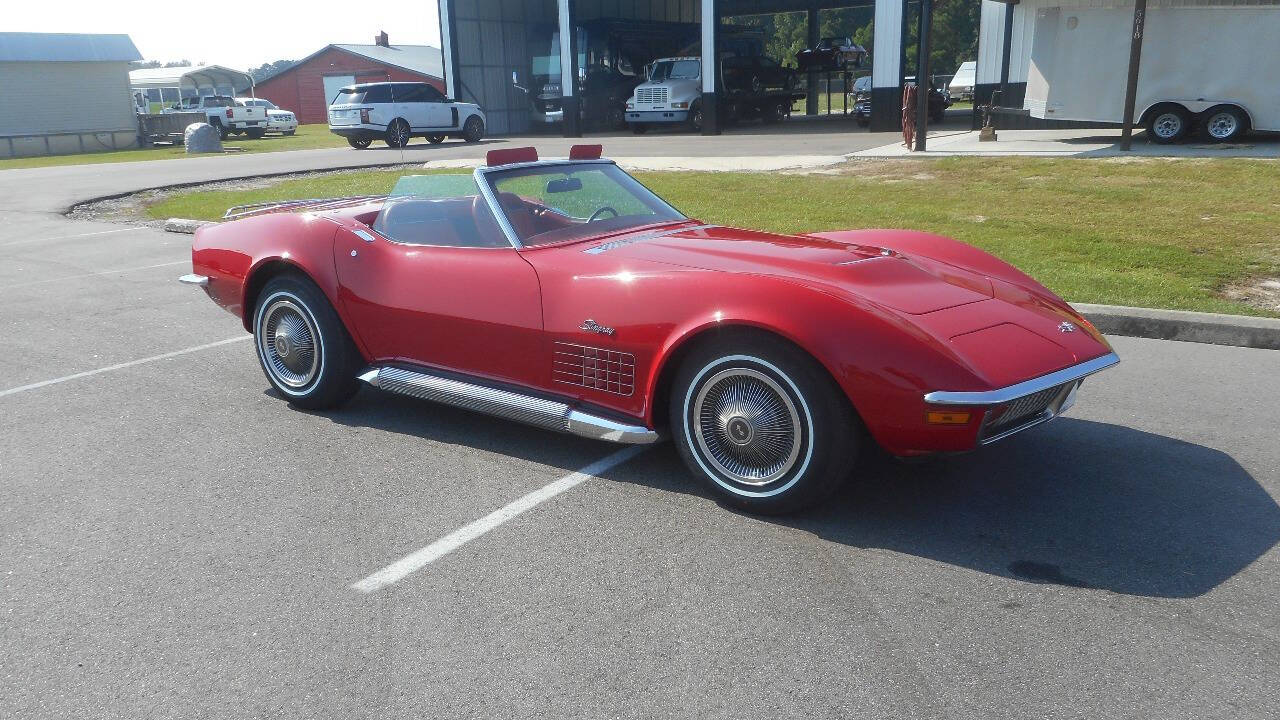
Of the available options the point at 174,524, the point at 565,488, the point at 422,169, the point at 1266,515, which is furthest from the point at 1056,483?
the point at 422,169

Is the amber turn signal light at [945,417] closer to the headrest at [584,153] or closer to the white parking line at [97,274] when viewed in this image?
the headrest at [584,153]

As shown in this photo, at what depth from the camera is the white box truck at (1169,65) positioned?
15398mm

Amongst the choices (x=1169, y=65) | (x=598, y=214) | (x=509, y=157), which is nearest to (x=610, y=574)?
(x=598, y=214)

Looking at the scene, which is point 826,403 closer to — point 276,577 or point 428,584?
point 428,584

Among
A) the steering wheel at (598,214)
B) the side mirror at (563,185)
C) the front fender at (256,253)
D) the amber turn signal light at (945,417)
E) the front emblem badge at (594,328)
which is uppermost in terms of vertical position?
the side mirror at (563,185)

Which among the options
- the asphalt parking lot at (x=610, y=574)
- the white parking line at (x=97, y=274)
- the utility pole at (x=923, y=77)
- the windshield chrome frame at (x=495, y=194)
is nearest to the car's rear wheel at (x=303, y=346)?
the asphalt parking lot at (x=610, y=574)

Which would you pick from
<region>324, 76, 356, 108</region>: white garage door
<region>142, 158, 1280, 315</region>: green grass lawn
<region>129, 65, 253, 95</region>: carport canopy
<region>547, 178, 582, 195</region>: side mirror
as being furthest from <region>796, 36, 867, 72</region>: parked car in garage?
<region>129, 65, 253, 95</region>: carport canopy

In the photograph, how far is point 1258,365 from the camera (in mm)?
5863

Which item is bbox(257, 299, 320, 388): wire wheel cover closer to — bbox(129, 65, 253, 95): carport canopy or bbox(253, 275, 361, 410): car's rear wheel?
bbox(253, 275, 361, 410): car's rear wheel

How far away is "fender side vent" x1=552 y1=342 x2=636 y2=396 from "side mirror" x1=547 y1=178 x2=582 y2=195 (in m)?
1.08

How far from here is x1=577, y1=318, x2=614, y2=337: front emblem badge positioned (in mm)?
4031

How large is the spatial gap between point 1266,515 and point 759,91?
28411 millimetres

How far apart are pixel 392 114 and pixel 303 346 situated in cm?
2340

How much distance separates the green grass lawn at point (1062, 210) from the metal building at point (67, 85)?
29868 mm
